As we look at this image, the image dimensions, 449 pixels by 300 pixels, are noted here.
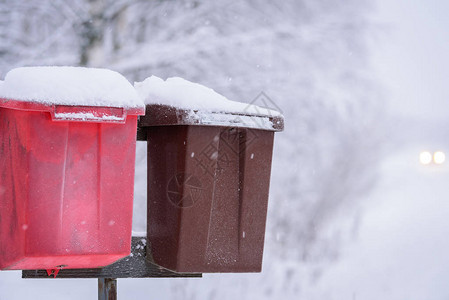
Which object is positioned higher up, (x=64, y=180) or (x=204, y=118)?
(x=204, y=118)

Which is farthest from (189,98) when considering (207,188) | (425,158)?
(425,158)

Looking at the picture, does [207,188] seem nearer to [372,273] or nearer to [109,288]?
[109,288]

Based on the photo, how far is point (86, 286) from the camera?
6914mm

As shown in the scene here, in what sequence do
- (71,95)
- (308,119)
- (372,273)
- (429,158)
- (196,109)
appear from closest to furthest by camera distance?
(71,95)
(196,109)
(372,273)
(308,119)
(429,158)

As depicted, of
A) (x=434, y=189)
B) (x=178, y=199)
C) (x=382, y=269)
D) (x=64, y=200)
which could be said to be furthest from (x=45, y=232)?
(x=434, y=189)

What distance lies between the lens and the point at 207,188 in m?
2.47

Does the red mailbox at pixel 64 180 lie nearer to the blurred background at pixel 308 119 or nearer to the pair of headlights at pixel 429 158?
the blurred background at pixel 308 119

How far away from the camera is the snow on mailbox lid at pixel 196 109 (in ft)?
7.84

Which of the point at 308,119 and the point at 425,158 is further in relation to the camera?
the point at 425,158

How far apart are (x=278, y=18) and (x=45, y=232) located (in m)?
6.89

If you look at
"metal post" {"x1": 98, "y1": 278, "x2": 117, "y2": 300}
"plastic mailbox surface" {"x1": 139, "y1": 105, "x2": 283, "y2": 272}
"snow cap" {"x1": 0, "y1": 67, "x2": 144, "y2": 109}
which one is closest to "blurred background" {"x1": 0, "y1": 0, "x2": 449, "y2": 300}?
"metal post" {"x1": 98, "y1": 278, "x2": 117, "y2": 300}

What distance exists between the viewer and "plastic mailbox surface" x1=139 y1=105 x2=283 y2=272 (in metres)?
2.43

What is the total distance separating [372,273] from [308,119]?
7.11 feet

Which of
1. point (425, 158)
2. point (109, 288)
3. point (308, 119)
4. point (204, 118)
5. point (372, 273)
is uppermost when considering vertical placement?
point (204, 118)
